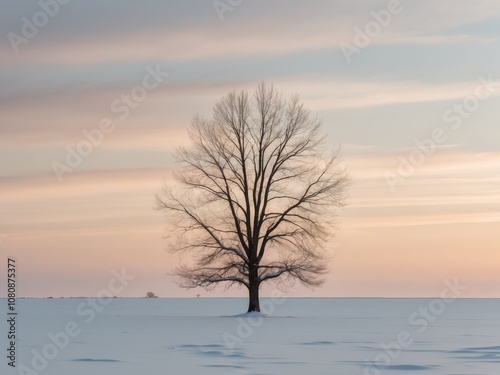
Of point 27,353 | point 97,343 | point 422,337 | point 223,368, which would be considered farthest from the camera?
point 422,337

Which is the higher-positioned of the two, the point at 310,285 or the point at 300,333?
the point at 310,285

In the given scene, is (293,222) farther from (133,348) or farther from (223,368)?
(223,368)

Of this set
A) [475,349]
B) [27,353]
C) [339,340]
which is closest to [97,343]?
[27,353]

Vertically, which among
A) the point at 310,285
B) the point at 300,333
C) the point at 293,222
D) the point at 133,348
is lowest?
the point at 133,348

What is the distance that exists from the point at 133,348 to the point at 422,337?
11792mm

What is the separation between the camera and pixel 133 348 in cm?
2886

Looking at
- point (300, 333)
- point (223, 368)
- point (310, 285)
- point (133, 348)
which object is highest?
point (310, 285)

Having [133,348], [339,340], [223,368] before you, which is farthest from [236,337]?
[223,368]

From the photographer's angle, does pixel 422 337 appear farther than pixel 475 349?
Yes

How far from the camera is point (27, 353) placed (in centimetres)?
2616

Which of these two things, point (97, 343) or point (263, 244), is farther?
point (263, 244)

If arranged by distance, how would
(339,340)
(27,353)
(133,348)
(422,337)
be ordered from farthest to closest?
(422,337) < (339,340) < (133,348) < (27,353)

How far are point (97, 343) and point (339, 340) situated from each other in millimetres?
8234

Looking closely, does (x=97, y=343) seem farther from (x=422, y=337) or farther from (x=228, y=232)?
(x=228, y=232)
